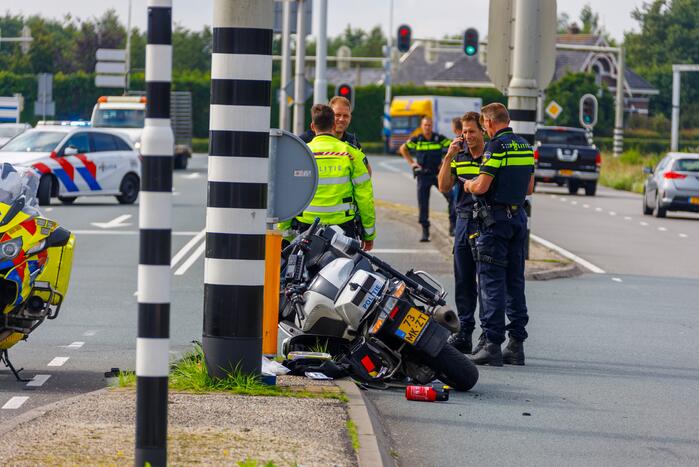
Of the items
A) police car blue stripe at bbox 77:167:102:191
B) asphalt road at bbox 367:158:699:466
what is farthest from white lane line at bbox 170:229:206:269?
police car blue stripe at bbox 77:167:102:191

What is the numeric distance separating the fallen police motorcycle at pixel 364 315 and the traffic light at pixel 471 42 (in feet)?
90.0

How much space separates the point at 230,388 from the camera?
27.6ft

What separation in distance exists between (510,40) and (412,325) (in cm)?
859

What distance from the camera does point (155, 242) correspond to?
557 cm

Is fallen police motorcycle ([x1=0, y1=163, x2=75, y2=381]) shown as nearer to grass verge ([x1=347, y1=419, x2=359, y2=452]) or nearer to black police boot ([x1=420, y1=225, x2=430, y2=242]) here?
grass verge ([x1=347, y1=419, x2=359, y2=452])

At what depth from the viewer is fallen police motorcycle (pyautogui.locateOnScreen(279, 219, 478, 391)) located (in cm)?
895

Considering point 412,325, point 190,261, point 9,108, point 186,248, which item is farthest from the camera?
point 9,108

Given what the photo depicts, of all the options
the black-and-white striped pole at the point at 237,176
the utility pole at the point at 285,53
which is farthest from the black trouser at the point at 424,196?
the black-and-white striped pole at the point at 237,176

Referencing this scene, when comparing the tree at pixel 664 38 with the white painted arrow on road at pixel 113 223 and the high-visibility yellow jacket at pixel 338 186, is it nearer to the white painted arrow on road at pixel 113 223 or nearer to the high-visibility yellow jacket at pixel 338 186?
the white painted arrow on road at pixel 113 223

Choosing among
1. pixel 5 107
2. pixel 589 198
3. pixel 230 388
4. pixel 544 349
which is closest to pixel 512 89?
pixel 544 349

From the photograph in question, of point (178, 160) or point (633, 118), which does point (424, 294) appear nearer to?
point (178, 160)

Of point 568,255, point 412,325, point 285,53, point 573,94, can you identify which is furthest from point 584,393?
point 573,94

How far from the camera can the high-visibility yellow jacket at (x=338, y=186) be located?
10898mm

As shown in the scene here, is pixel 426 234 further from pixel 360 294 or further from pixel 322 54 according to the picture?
pixel 360 294
